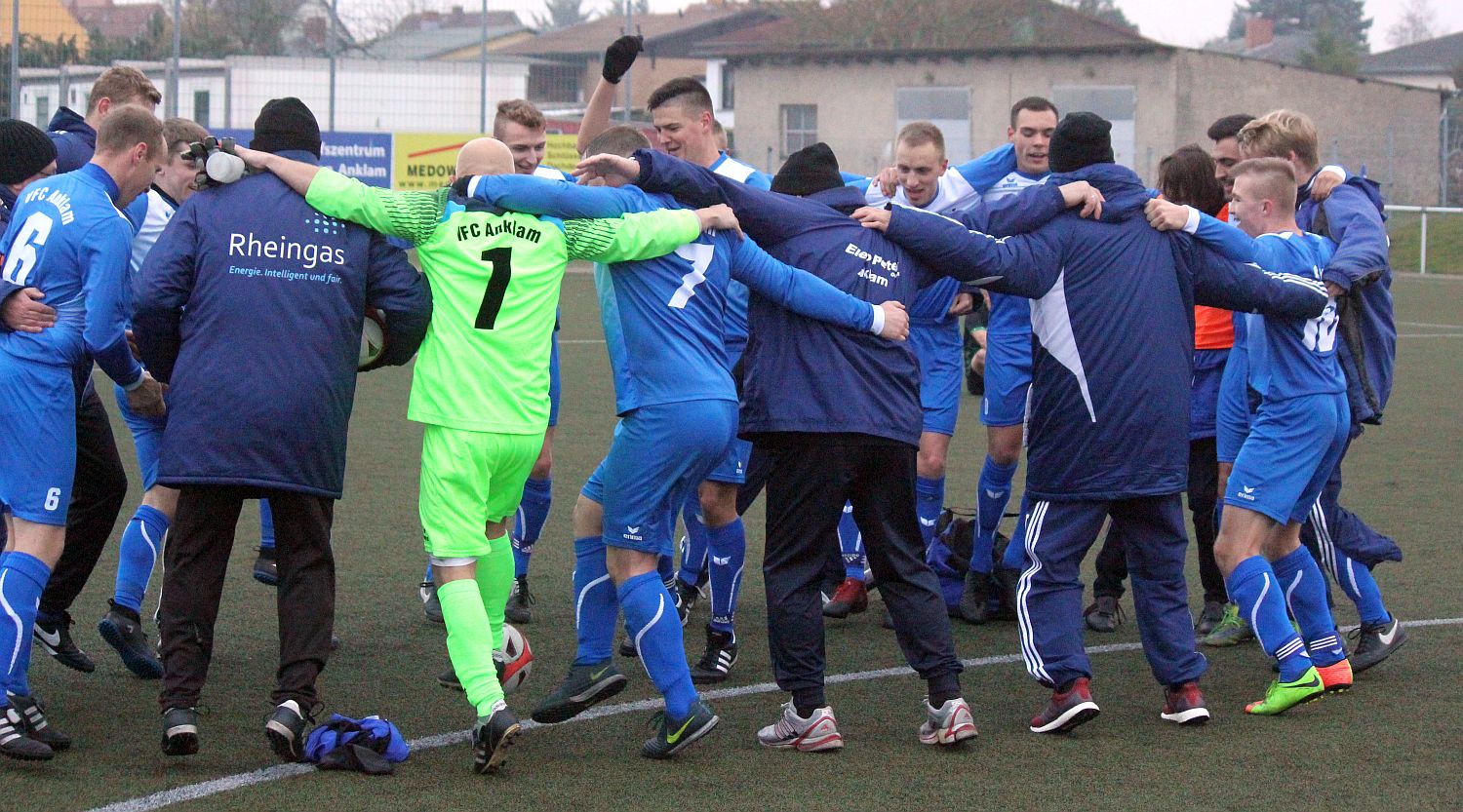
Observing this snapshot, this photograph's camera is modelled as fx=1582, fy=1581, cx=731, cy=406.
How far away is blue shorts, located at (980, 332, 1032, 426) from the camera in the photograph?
7.45m

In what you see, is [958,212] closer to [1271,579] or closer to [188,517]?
[1271,579]

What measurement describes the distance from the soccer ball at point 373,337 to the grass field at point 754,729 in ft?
4.18

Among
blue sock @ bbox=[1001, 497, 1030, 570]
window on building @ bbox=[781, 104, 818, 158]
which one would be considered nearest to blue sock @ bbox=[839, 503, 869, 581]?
blue sock @ bbox=[1001, 497, 1030, 570]

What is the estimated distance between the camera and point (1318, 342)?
5.91 meters

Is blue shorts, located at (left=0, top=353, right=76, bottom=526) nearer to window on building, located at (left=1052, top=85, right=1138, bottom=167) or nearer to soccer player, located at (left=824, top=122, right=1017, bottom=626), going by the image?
soccer player, located at (left=824, top=122, right=1017, bottom=626)

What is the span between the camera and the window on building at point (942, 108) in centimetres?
4438

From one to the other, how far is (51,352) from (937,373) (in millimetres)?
3951

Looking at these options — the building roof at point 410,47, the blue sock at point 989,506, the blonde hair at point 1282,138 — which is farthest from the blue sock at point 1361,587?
the building roof at point 410,47

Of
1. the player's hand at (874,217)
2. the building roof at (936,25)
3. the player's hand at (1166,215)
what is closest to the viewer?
the player's hand at (874,217)

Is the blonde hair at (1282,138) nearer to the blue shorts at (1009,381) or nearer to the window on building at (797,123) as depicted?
the blue shorts at (1009,381)

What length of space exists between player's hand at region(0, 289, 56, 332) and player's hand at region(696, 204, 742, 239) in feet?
7.13

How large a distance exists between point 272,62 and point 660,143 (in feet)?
72.5

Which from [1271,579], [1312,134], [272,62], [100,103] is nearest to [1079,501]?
[1271,579]

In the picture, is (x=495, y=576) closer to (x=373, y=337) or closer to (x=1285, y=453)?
(x=373, y=337)
